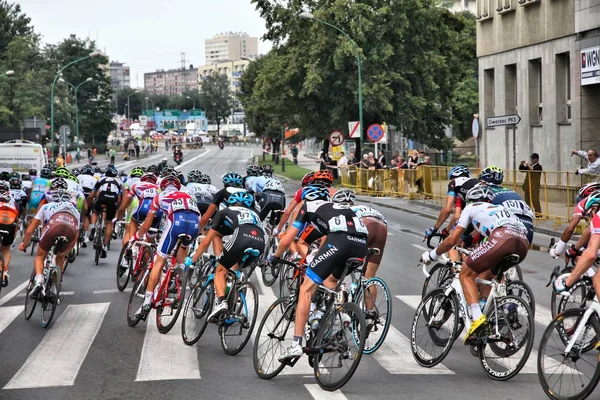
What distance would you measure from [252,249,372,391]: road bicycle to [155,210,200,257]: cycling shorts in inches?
112

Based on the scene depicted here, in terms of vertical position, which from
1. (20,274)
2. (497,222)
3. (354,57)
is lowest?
(20,274)

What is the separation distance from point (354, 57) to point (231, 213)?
42330 mm

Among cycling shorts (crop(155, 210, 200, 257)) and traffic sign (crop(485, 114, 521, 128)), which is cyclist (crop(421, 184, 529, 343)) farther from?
traffic sign (crop(485, 114, 521, 128))

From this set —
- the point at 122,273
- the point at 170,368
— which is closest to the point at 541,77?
the point at 122,273

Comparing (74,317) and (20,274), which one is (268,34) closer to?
(20,274)

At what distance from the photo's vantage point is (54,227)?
12.8 metres

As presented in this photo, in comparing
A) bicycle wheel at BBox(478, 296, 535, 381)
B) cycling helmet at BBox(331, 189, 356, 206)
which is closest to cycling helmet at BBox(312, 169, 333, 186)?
cycling helmet at BBox(331, 189, 356, 206)

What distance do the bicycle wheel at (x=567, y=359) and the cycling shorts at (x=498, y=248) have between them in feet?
4.04

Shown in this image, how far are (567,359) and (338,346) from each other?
Answer: 184 cm

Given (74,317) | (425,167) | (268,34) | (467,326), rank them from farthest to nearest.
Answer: (268,34), (425,167), (74,317), (467,326)

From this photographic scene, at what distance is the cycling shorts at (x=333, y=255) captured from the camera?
9.01m

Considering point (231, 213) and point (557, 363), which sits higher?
point (231, 213)

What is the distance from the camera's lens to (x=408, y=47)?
55531 millimetres

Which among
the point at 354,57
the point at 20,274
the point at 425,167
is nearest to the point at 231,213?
the point at 20,274
